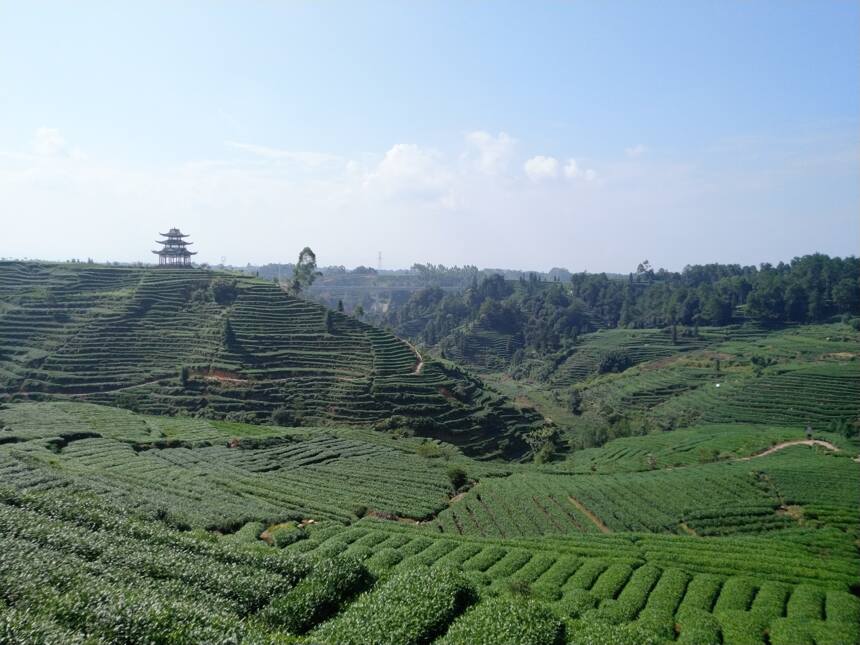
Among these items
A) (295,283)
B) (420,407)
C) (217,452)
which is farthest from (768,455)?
(295,283)

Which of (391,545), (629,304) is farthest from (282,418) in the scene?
(629,304)

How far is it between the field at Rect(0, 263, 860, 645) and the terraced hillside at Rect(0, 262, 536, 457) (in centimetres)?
34

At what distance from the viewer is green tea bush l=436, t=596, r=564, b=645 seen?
51.8 feet

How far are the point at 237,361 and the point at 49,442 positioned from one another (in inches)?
1080

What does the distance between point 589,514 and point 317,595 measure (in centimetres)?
2184

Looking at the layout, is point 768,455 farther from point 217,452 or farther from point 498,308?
point 498,308

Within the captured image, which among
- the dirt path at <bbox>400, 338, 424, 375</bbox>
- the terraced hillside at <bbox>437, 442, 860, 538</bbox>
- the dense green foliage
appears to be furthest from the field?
the dense green foliage

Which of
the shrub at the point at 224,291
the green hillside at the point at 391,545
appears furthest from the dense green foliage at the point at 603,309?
the green hillside at the point at 391,545

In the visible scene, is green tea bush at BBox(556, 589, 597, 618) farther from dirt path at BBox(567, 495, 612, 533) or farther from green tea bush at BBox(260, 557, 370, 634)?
dirt path at BBox(567, 495, 612, 533)

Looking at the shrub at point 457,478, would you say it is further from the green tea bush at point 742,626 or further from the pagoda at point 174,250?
the pagoda at point 174,250

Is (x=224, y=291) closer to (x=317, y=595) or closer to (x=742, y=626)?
(x=317, y=595)

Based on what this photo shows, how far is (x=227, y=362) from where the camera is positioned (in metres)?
67.1

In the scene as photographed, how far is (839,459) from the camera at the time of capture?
4575cm

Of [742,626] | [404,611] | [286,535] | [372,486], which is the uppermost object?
[404,611]
